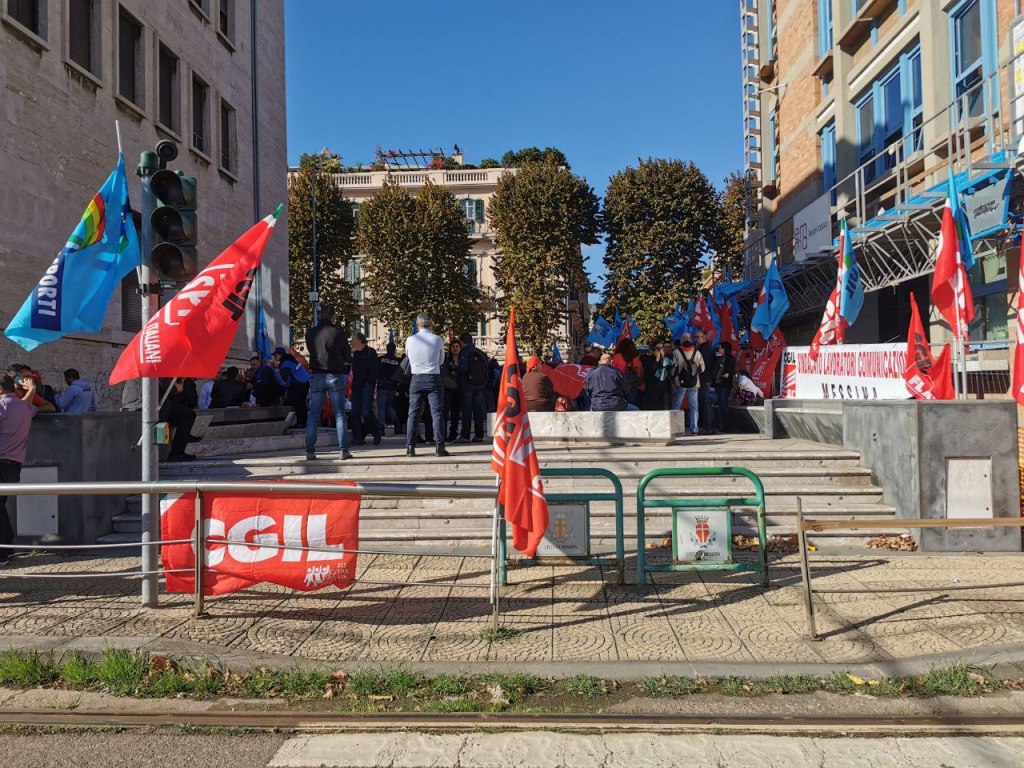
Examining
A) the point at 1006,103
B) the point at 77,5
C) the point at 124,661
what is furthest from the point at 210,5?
the point at 124,661

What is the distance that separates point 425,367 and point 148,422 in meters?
3.96

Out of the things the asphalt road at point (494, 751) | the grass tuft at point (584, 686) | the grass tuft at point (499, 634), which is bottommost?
the asphalt road at point (494, 751)

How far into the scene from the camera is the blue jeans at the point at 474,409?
12266mm

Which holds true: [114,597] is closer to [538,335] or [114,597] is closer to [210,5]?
[210,5]

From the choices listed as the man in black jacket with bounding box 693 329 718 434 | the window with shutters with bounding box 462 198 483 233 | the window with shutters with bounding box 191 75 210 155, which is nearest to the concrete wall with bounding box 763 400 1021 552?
the man in black jacket with bounding box 693 329 718 434

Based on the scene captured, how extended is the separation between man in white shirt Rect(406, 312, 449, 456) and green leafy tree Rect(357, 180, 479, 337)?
104 feet

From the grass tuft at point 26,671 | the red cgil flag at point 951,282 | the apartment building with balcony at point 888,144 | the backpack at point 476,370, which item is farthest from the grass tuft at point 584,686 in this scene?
the apartment building with balcony at point 888,144

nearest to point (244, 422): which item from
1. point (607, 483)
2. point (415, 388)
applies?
point (415, 388)

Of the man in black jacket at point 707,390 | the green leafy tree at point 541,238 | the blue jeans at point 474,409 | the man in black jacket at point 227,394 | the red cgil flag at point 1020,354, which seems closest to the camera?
the red cgil flag at point 1020,354

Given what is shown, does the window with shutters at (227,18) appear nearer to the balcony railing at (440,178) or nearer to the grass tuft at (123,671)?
the grass tuft at (123,671)

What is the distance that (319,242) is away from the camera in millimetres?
43125

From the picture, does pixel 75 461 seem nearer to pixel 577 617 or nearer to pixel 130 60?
pixel 577 617

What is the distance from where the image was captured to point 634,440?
437 inches

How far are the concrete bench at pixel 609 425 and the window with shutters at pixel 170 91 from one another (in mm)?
13363
